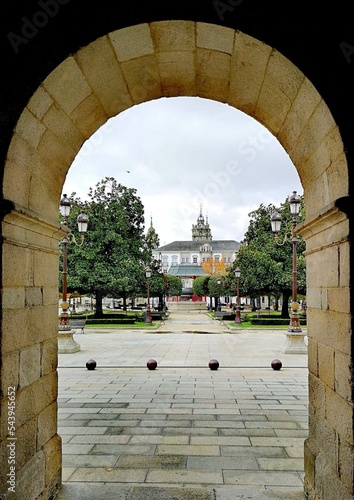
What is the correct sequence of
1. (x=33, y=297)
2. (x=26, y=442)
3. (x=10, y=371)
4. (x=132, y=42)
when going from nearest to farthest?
(x=10, y=371) < (x=26, y=442) < (x=132, y=42) < (x=33, y=297)

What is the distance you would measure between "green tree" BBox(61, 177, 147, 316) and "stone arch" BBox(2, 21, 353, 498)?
21.4 meters

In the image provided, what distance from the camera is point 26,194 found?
370 cm

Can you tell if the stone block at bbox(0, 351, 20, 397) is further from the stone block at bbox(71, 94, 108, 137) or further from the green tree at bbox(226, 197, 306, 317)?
the green tree at bbox(226, 197, 306, 317)

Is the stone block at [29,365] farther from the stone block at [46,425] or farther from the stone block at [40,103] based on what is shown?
the stone block at [40,103]

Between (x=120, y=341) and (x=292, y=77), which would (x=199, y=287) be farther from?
(x=292, y=77)

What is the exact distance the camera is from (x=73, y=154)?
4605 mm

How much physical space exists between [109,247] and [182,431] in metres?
21.7

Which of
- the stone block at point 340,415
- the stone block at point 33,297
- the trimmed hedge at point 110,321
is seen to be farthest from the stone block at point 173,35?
the trimmed hedge at point 110,321

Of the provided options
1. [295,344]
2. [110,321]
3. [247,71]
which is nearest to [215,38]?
[247,71]

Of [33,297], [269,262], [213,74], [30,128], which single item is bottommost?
[33,297]

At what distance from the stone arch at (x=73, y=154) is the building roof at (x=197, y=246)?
105018mm

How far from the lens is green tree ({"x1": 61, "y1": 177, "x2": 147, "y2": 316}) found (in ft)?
83.9

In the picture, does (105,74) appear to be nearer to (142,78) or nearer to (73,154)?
(142,78)

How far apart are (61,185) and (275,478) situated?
150 inches
